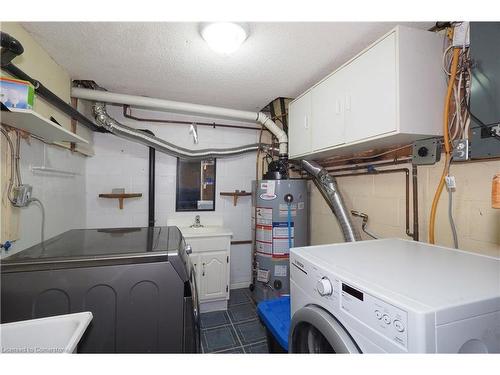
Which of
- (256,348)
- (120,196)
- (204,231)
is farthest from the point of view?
(204,231)

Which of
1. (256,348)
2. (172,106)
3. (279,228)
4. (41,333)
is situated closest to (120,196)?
(172,106)

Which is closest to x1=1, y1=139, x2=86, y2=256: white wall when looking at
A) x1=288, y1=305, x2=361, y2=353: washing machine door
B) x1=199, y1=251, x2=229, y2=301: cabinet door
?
x1=199, y1=251, x2=229, y2=301: cabinet door

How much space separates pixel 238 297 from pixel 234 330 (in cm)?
61

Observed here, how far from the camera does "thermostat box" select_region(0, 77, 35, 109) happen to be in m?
0.94

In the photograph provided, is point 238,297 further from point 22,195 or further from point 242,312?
point 22,195

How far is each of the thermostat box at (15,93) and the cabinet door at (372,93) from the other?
1676 mm

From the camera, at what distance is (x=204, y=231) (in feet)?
8.16

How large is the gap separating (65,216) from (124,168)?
789 mm

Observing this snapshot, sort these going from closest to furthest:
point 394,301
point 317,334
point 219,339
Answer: point 394,301, point 317,334, point 219,339

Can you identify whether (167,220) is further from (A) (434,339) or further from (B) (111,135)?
(A) (434,339)

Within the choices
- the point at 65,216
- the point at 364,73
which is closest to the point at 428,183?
→ the point at 364,73

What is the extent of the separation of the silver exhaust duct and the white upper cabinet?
1388 millimetres

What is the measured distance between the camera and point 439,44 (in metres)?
1.26

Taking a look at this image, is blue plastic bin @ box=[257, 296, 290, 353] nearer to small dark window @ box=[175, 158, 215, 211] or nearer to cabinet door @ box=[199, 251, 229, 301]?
cabinet door @ box=[199, 251, 229, 301]
